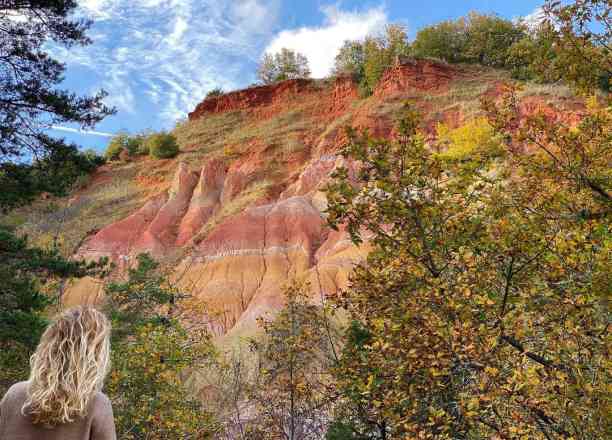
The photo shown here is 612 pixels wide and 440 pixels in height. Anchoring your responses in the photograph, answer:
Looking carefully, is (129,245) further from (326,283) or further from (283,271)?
(326,283)

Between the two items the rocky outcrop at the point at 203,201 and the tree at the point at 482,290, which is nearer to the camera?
the tree at the point at 482,290

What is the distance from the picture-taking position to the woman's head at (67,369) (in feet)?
8.59

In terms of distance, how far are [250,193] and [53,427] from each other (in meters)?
40.1

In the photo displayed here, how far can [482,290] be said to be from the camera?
420 centimetres

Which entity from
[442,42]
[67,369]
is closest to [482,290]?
[67,369]

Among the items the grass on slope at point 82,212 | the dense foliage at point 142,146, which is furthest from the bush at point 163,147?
the grass on slope at point 82,212

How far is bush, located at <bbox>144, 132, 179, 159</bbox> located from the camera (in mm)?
54656

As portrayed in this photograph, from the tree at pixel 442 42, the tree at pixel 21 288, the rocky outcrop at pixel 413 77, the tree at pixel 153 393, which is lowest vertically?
the tree at pixel 153 393

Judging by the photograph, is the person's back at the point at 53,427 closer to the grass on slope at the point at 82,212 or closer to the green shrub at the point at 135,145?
the grass on slope at the point at 82,212

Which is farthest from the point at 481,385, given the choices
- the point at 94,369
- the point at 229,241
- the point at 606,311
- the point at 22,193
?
the point at 229,241

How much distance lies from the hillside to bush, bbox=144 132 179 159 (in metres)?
0.96

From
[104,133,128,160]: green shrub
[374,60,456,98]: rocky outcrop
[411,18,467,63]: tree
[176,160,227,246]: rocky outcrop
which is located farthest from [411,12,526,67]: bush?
[104,133,128,160]: green shrub

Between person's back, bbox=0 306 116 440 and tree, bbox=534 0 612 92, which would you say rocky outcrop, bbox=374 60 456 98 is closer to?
tree, bbox=534 0 612 92

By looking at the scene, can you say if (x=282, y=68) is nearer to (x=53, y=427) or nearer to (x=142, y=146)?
(x=142, y=146)
